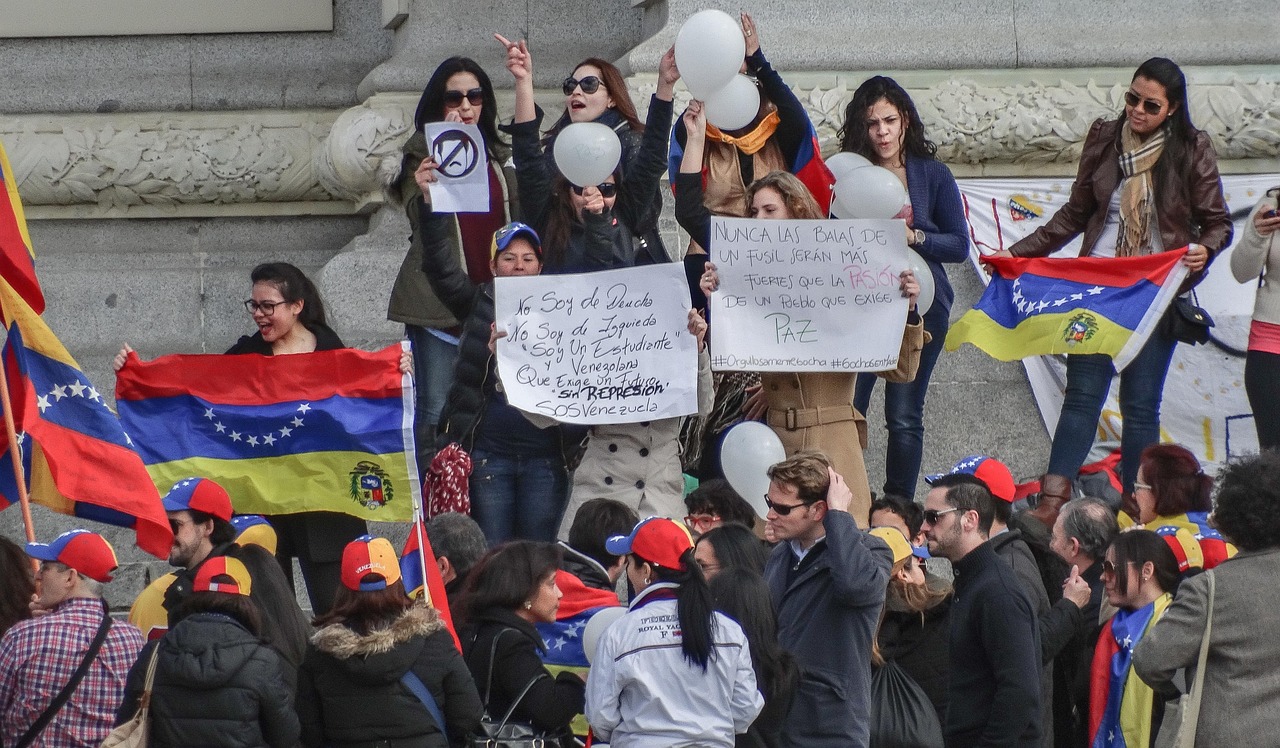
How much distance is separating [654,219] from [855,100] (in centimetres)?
107

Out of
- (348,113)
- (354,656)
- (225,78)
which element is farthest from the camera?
(225,78)

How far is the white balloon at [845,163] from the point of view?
9.54 meters

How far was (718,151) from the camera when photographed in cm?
975

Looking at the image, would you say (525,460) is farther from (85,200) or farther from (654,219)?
(85,200)

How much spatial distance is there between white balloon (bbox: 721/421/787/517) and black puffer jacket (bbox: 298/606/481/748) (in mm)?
2225

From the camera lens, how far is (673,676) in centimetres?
652

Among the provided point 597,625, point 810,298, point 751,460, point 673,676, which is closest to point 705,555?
point 597,625

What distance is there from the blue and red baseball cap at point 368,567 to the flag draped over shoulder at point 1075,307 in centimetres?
396

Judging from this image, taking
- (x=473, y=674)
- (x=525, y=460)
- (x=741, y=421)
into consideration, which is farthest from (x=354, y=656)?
(x=741, y=421)

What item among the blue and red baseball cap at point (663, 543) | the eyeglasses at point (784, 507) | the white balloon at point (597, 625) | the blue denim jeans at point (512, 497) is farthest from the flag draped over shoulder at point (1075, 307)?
the blue and red baseball cap at point (663, 543)

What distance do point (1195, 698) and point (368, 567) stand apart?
2.47 meters

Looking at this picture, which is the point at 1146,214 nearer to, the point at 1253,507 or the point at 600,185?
the point at 600,185

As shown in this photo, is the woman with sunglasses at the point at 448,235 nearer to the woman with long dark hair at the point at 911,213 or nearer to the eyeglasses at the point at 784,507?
the woman with long dark hair at the point at 911,213

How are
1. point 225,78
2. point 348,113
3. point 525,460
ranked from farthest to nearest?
point 225,78
point 348,113
point 525,460
